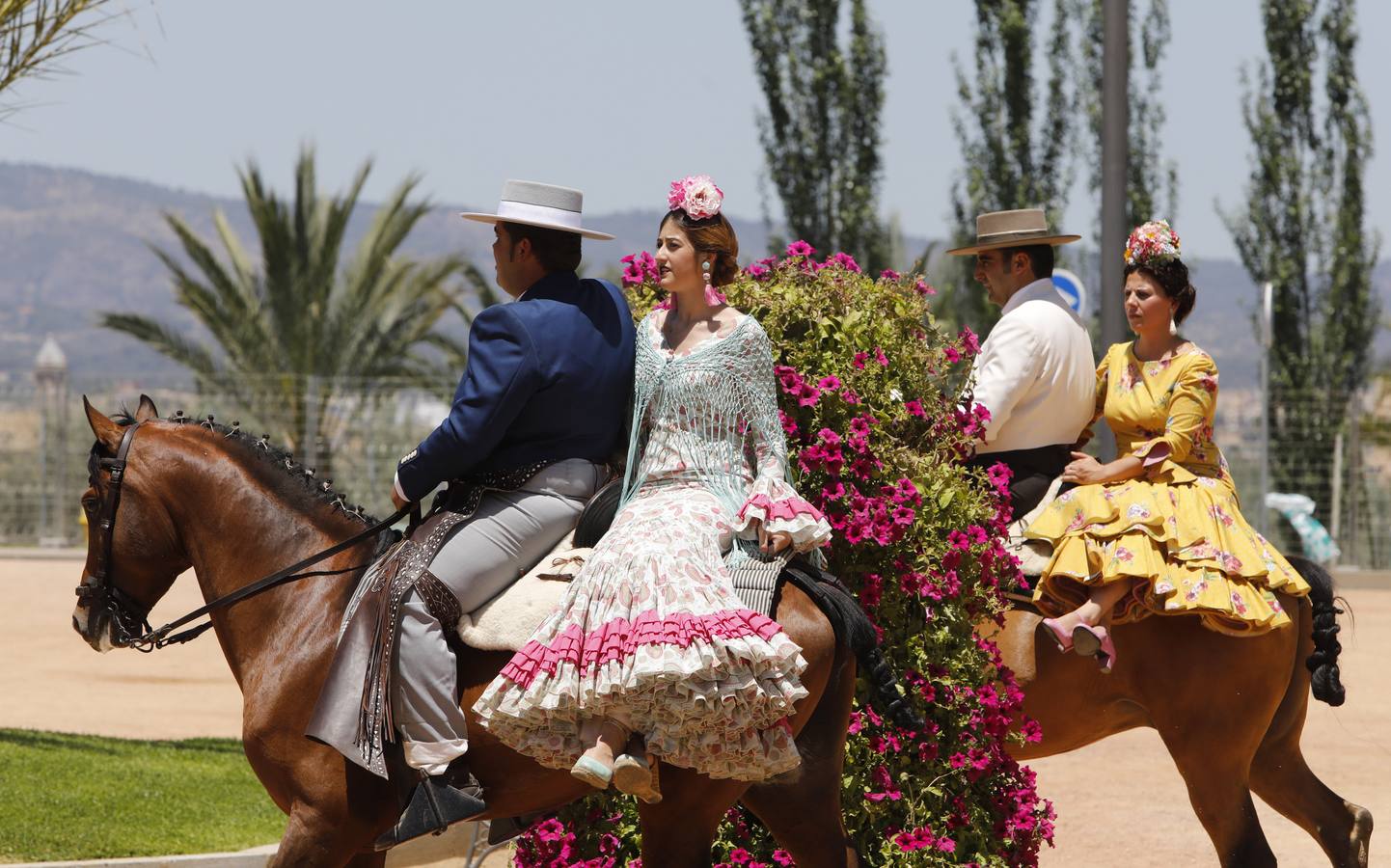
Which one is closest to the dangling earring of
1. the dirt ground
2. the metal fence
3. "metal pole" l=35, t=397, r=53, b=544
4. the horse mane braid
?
the horse mane braid

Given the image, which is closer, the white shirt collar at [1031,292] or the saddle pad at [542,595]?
the saddle pad at [542,595]

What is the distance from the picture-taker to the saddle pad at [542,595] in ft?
15.6

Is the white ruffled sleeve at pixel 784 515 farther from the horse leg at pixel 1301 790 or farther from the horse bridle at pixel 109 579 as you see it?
the horse leg at pixel 1301 790

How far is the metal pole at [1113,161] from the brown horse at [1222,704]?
2947 mm

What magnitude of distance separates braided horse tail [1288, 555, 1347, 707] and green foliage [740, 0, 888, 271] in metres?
22.3

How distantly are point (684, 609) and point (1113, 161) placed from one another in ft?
19.8

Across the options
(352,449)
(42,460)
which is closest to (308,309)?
(352,449)

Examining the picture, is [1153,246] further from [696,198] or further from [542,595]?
[542,595]

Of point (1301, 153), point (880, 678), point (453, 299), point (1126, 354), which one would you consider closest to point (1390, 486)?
point (1301, 153)

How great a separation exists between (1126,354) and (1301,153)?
75.7 feet

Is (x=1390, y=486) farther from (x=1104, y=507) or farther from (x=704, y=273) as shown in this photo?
(x=704, y=273)

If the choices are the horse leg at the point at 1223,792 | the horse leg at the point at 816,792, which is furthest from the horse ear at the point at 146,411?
the horse leg at the point at 1223,792

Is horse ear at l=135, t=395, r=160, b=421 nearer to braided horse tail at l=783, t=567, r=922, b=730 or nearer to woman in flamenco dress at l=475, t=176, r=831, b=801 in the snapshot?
woman in flamenco dress at l=475, t=176, r=831, b=801

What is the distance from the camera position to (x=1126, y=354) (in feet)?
21.5
